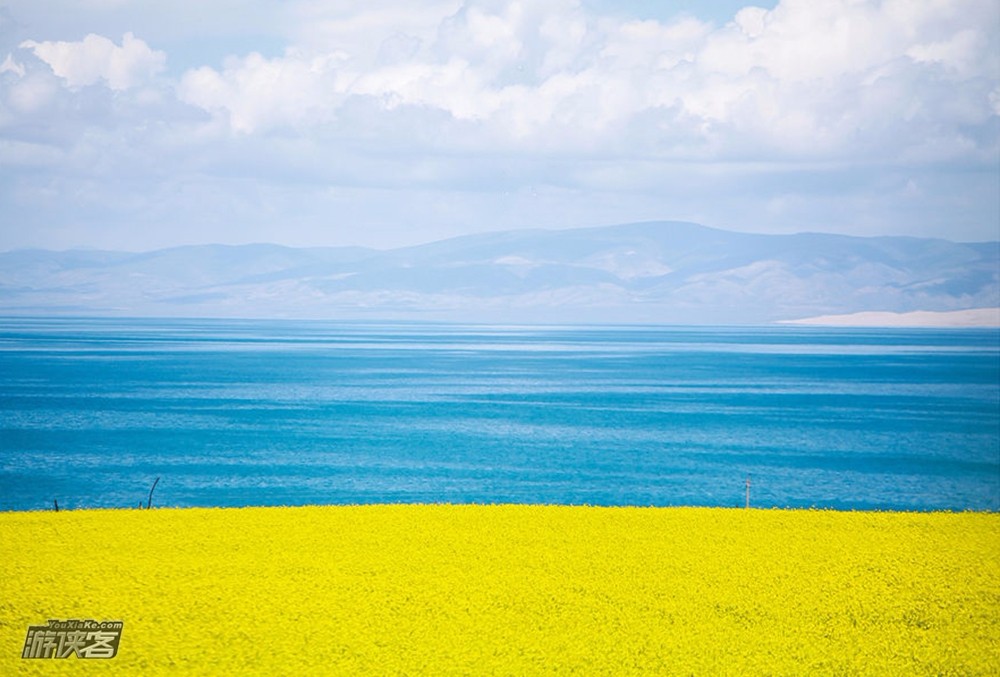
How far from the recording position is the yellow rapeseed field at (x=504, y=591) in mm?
13188

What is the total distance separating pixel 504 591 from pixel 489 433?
49170mm

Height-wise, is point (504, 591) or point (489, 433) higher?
point (504, 591)

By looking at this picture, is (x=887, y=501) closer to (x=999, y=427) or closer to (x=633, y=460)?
(x=633, y=460)

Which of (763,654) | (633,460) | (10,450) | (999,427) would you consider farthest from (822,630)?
(999,427)

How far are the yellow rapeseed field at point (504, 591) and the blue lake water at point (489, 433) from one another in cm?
2286

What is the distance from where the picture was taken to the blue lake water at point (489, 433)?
46.2m

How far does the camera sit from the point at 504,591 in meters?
15.6

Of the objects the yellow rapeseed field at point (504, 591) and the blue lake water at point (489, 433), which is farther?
the blue lake water at point (489, 433)

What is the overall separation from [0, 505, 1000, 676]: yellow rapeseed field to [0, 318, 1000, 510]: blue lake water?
22864 mm

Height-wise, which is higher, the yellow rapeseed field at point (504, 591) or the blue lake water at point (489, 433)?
the yellow rapeseed field at point (504, 591)

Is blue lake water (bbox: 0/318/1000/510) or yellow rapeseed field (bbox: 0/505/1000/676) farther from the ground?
yellow rapeseed field (bbox: 0/505/1000/676)

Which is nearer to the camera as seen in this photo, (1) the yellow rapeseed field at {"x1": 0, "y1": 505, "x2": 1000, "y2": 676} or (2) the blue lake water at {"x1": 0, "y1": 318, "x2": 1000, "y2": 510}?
(1) the yellow rapeseed field at {"x1": 0, "y1": 505, "x2": 1000, "y2": 676}

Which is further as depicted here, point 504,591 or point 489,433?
point 489,433

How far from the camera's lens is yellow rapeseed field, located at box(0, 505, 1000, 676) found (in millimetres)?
13188
